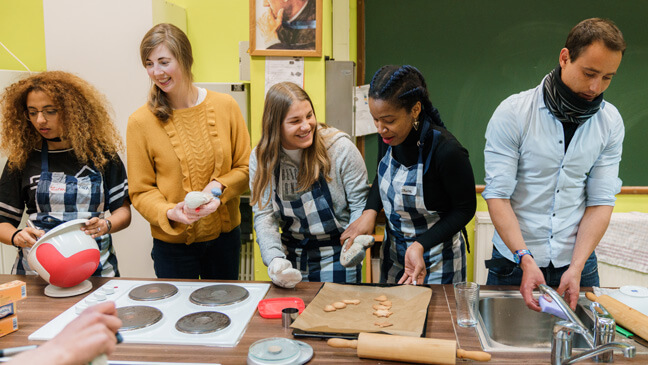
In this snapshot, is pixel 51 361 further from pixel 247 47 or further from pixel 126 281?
pixel 247 47

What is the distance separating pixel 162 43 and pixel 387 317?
1.39 metres

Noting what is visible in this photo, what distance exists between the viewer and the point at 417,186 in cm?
178

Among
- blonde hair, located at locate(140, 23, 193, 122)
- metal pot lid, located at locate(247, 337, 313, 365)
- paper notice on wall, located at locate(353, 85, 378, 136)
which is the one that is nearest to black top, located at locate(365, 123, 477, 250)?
metal pot lid, located at locate(247, 337, 313, 365)

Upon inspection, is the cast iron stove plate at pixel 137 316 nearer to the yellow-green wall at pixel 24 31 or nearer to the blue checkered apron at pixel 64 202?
the blue checkered apron at pixel 64 202

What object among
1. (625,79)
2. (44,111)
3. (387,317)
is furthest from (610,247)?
(44,111)

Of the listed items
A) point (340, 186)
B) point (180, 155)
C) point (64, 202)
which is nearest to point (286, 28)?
point (180, 155)

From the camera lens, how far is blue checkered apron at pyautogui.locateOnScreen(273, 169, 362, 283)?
1.93m

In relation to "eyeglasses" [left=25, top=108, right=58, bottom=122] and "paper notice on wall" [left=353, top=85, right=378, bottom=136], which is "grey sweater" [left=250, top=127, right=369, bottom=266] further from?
"paper notice on wall" [left=353, top=85, right=378, bottom=136]

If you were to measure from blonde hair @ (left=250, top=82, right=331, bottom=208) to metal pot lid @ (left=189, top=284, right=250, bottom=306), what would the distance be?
0.37 metres

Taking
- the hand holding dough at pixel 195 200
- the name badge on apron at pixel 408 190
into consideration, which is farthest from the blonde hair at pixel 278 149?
the name badge on apron at pixel 408 190

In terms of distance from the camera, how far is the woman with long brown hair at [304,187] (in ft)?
6.17

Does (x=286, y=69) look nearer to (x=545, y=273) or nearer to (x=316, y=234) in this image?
(x=316, y=234)

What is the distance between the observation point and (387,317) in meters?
1.46

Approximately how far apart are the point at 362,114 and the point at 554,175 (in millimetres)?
1785
